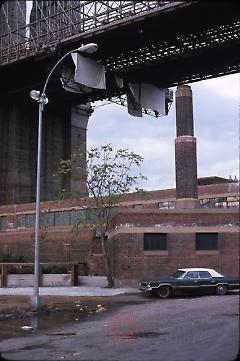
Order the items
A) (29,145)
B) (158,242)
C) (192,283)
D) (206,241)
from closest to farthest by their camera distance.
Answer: (206,241) → (192,283) → (158,242) → (29,145)

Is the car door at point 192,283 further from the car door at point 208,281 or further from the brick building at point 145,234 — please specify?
→ the brick building at point 145,234

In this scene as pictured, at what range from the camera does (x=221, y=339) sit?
8.73 ft

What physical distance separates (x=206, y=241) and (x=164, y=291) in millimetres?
16893

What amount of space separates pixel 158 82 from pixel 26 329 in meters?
11.3

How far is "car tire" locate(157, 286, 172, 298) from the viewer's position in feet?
61.2

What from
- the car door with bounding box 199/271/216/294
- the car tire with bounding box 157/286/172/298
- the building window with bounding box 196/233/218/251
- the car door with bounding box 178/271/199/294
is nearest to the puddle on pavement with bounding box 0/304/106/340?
the car tire with bounding box 157/286/172/298

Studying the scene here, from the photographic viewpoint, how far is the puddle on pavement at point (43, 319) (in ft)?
49.0

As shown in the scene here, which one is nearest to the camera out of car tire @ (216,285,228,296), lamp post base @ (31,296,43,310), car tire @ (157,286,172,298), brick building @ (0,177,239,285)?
car tire @ (216,285,228,296)

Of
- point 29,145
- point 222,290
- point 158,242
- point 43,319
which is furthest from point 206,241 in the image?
point 29,145

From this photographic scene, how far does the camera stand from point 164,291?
19.8m

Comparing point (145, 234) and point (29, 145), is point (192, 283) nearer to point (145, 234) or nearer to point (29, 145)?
point (145, 234)

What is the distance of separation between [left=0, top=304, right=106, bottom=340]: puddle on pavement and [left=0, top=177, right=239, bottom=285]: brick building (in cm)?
315

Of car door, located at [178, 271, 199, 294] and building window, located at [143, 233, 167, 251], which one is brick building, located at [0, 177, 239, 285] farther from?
car door, located at [178, 271, 199, 294]

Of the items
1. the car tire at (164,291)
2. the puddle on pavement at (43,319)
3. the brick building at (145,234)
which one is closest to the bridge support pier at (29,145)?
the brick building at (145,234)
